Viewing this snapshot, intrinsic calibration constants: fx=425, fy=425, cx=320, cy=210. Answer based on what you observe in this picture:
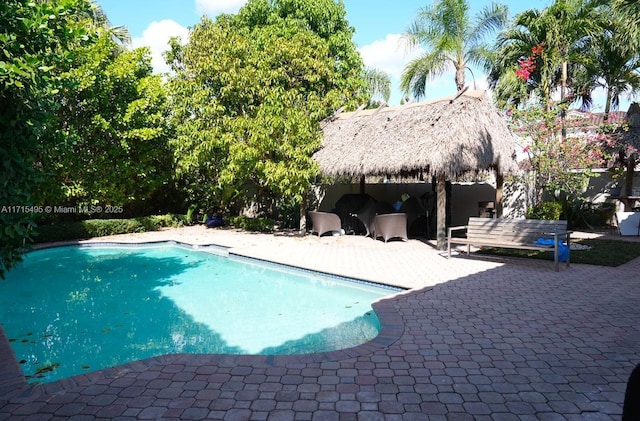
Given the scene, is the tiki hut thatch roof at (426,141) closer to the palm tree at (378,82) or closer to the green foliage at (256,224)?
the green foliage at (256,224)

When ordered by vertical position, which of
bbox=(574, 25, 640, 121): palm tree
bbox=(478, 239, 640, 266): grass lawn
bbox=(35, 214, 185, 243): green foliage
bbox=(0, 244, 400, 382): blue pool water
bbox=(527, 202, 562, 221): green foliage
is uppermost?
bbox=(574, 25, 640, 121): palm tree

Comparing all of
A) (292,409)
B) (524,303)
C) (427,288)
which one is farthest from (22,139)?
(524,303)

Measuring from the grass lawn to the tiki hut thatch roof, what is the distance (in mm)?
2422

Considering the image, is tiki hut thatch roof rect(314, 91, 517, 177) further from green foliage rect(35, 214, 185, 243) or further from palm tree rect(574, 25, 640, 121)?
green foliage rect(35, 214, 185, 243)

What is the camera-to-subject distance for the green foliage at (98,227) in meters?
13.5

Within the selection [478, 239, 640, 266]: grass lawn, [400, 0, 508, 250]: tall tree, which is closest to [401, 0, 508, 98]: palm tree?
[400, 0, 508, 250]: tall tree

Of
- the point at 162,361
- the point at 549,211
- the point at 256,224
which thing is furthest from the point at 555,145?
the point at 162,361

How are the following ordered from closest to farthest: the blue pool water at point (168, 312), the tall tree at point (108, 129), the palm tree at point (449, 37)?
the blue pool water at point (168, 312) < the tall tree at point (108, 129) < the palm tree at point (449, 37)

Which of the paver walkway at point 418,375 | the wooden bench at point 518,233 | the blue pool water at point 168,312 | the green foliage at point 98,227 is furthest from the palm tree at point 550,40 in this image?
the green foliage at point 98,227

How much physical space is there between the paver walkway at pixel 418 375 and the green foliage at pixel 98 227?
962 cm

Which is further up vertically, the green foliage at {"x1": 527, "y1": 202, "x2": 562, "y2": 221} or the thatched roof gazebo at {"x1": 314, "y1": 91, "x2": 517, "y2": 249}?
the thatched roof gazebo at {"x1": 314, "y1": 91, "x2": 517, "y2": 249}

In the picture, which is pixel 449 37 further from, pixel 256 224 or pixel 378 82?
pixel 256 224

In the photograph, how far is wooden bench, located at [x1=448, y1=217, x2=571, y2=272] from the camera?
27.1ft

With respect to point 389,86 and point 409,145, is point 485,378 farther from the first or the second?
point 389,86
